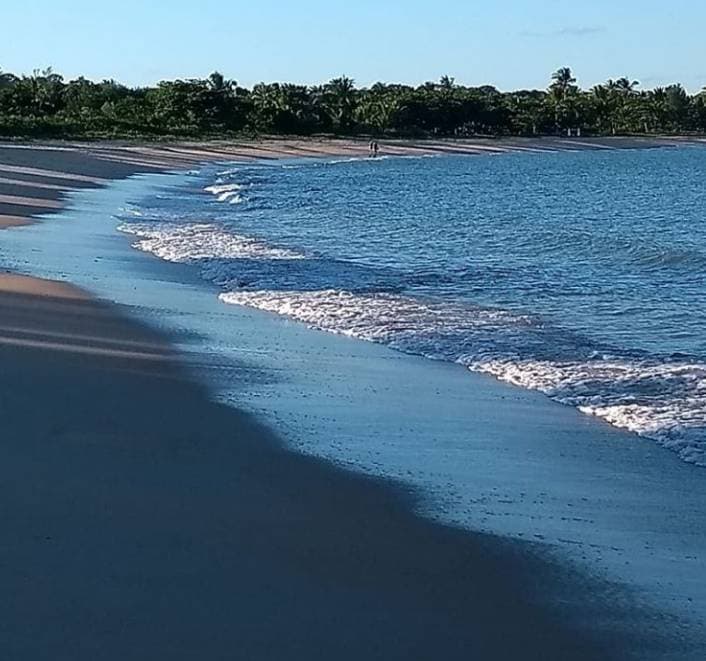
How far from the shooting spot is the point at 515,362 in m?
11.2

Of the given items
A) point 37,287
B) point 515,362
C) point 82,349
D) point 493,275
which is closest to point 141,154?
point 493,275

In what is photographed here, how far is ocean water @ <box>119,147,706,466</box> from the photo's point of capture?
1078 cm

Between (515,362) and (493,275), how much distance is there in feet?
28.0

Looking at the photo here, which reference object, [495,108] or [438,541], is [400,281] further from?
[495,108]

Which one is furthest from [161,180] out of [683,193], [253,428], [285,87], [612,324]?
[285,87]

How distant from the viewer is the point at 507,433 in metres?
8.60

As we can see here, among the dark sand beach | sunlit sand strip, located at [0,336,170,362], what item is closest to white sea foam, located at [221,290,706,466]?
sunlit sand strip, located at [0,336,170,362]

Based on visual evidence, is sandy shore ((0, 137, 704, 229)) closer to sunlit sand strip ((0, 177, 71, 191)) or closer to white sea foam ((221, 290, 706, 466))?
sunlit sand strip ((0, 177, 71, 191))

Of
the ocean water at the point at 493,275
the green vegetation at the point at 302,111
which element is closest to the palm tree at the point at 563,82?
the green vegetation at the point at 302,111

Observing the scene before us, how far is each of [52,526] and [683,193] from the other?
4886 centimetres

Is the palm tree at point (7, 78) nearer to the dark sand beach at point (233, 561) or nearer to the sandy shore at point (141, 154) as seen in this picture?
the sandy shore at point (141, 154)

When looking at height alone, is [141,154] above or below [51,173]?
below

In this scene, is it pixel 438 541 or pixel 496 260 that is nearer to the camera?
pixel 438 541

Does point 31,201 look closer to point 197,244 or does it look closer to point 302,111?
point 197,244
